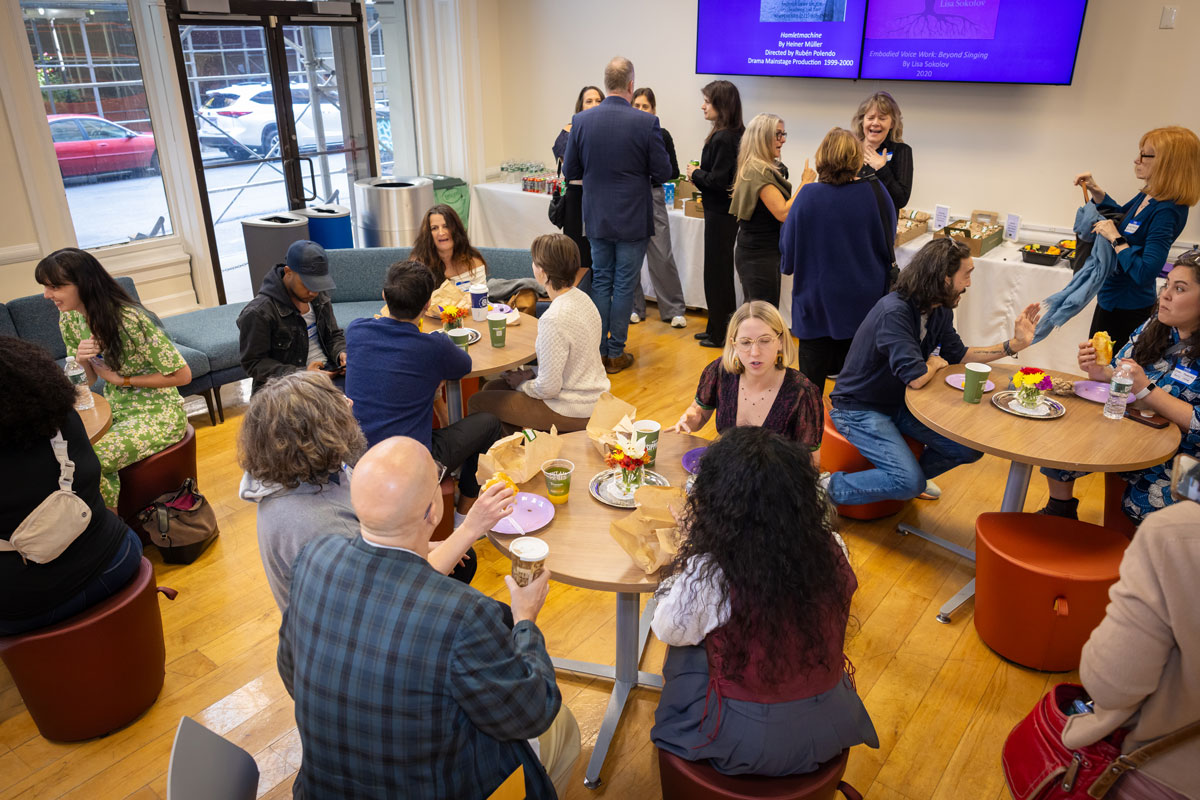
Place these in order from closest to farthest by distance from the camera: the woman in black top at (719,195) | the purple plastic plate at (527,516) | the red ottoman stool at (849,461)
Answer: the purple plastic plate at (527,516) < the red ottoman stool at (849,461) < the woman in black top at (719,195)

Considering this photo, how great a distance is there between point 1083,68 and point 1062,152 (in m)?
0.49

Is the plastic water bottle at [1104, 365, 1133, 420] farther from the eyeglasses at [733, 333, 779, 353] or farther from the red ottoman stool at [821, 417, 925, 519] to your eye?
the eyeglasses at [733, 333, 779, 353]

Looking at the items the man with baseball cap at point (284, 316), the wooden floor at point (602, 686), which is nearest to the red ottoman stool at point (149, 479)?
the wooden floor at point (602, 686)

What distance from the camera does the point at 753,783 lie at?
6.12ft

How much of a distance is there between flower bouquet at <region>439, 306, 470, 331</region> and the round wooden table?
1447 millimetres

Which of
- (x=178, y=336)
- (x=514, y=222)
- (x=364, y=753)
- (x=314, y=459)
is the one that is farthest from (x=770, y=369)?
(x=514, y=222)

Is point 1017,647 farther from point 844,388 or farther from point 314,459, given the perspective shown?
point 314,459

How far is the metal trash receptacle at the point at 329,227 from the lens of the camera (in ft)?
19.7

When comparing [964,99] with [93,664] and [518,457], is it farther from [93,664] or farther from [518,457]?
[93,664]

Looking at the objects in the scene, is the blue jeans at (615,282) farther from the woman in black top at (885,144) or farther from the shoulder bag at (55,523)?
the shoulder bag at (55,523)

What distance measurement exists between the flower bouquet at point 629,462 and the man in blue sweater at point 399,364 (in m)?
0.93

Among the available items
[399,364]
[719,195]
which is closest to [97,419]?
[399,364]

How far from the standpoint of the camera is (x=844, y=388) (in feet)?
11.4

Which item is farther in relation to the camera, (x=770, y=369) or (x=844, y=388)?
(x=844, y=388)
